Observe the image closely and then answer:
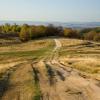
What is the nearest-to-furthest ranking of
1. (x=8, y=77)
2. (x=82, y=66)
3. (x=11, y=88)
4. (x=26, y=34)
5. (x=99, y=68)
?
(x=11, y=88) → (x=8, y=77) → (x=99, y=68) → (x=82, y=66) → (x=26, y=34)

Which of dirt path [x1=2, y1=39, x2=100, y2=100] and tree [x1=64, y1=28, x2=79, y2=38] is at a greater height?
dirt path [x1=2, y1=39, x2=100, y2=100]

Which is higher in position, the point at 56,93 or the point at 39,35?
the point at 56,93

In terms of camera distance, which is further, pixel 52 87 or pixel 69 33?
pixel 69 33

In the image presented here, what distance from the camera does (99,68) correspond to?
35500 mm

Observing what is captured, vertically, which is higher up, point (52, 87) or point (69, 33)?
point (52, 87)

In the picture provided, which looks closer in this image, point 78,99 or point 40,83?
point 78,99

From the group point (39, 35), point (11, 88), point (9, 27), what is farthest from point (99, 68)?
point (9, 27)

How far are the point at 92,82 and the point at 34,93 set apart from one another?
670 cm

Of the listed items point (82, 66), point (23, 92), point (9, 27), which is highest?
point (23, 92)

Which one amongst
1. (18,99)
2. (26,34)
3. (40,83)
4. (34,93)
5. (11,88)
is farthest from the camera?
(26,34)

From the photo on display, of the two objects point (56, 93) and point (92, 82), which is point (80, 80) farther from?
point (56, 93)

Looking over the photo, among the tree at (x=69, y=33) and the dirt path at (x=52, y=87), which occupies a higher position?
the dirt path at (x=52, y=87)

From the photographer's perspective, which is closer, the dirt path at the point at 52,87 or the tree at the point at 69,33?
the dirt path at the point at 52,87

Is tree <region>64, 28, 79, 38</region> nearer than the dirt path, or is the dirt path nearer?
the dirt path
